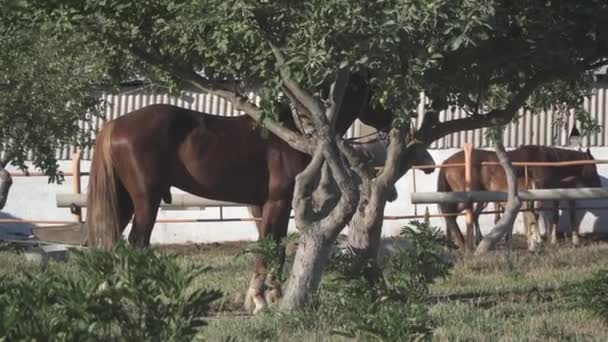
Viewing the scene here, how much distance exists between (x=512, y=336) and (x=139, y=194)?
15.1 ft

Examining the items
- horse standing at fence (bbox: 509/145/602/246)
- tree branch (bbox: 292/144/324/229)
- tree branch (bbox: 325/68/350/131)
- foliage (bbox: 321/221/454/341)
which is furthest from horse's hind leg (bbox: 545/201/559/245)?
tree branch (bbox: 325/68/350/131)

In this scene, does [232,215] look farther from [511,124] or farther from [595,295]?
[595,295]

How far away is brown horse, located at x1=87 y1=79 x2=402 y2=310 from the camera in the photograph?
11.2m

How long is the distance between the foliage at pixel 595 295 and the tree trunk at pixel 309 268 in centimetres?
186

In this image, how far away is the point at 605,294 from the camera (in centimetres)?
862

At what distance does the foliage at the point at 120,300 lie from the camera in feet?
15.6

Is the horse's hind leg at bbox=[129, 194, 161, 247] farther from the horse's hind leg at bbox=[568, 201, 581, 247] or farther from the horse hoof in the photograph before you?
the horse's hind leg at bbox=[568, 201, 581, 247]

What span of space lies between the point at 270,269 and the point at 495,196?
761 centimetres

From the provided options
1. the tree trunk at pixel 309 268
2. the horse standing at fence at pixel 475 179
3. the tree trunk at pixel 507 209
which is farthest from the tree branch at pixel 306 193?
the horse standing at fence at pixel 475 179

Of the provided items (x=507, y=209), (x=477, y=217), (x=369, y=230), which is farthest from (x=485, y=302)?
(x=477, y=217)

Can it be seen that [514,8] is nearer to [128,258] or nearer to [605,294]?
[605,294]

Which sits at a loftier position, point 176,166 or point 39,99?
point 39,99

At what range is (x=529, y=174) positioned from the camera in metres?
18.2

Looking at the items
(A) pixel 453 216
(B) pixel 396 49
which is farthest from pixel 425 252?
(A) pixel 453 216
